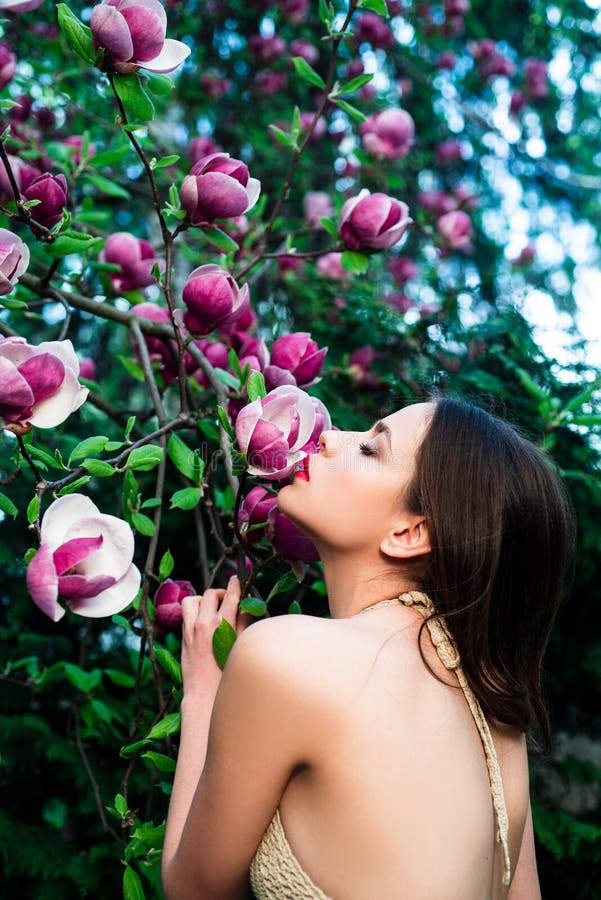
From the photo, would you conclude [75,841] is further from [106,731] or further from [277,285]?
[277,285]

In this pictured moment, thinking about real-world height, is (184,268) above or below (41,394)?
below

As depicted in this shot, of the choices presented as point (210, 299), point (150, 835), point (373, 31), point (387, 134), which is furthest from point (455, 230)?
point (150, 835)

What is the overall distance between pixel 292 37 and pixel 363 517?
2.72 meters

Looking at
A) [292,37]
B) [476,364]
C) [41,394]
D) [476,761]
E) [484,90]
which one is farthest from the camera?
[484,90]

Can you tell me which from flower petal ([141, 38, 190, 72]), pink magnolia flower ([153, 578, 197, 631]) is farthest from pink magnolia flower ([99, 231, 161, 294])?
pink magnolia flower ([153, 578, 197, 631])

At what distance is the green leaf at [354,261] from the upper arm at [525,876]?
880 millimetres

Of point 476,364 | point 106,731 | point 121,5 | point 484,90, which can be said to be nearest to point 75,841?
point 106,731

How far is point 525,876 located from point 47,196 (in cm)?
117

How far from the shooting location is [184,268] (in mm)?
3785

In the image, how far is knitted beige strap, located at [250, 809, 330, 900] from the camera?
940mm

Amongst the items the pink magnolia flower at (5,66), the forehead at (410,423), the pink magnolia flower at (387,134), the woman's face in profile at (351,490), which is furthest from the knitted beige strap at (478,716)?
the pink magnolia flower at (387,134)

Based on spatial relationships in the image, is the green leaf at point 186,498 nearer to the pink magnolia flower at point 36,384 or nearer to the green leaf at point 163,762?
the pink magnolia flower at point 36,384

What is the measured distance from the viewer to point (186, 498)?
113cm

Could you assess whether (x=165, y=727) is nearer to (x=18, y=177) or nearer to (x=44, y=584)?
(x=44, y=584)
